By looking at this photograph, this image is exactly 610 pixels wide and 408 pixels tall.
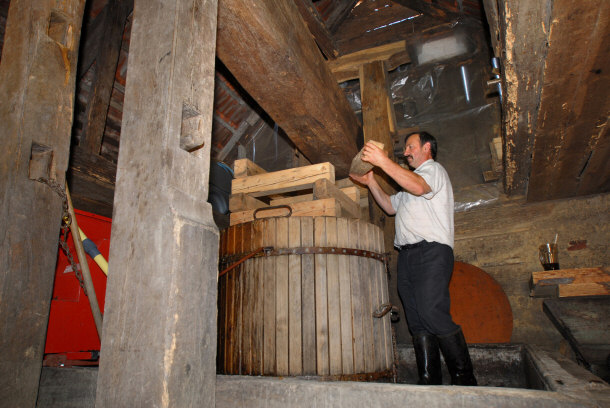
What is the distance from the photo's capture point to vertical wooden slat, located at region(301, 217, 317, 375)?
108 inches

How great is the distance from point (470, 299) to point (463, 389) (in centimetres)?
315

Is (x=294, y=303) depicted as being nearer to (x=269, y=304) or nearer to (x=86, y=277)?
(x=269, y=304)

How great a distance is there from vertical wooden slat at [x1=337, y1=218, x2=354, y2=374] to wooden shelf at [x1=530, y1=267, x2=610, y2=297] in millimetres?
2265

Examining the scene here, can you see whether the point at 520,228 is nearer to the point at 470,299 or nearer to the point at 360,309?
the point at 470,299

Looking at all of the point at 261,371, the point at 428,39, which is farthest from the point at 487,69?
the point at 261,371

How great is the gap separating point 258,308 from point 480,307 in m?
2.92

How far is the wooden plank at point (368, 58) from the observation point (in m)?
4.73

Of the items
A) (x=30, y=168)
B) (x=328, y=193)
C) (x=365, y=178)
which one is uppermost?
(x=365, y=178)

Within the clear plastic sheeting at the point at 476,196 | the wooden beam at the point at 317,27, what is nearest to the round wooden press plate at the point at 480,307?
the clear plastic sheeting at the point at 476,196

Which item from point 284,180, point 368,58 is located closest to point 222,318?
point 284,180

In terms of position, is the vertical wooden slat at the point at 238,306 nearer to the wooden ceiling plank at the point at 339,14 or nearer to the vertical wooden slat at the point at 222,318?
the vertical wooden slat at the point at 222,318

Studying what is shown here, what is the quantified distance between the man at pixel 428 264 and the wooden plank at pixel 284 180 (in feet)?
1.25

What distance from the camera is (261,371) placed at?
2.83 metres

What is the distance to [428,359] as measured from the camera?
3.20m
